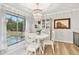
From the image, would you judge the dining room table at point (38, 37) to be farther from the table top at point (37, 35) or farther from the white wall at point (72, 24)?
the white wall at point (72, 24)

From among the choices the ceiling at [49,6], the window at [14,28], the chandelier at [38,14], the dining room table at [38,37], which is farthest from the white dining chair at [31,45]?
the ceiling at [49,6]

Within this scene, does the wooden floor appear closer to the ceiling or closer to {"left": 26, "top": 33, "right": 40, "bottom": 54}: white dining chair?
{"left": 26, "top": 33, "right": 40, "bottom": 54}: white dining chair

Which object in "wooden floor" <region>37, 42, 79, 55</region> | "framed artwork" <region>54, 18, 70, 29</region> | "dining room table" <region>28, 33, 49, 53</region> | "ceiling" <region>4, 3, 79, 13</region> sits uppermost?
"ceiling" <region>4, 3, 79, 13</region>

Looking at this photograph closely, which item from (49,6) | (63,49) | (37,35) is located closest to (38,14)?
(49,6)

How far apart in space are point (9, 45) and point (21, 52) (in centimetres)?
24

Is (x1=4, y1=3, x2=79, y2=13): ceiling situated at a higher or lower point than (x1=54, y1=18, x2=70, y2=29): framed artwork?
higher

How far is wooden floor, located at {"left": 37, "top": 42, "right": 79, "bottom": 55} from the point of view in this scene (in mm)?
2031

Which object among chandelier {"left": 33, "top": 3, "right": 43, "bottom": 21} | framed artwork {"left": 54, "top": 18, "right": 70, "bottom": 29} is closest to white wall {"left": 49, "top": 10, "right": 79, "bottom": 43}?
framed artwork {"left": 54, "top": 18, "right": 70, "bottom": 29}

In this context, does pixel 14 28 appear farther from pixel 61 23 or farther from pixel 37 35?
pixel 61 23

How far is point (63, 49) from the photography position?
2.06 metres

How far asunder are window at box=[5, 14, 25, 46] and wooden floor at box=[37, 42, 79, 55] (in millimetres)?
519

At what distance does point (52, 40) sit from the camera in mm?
2115
